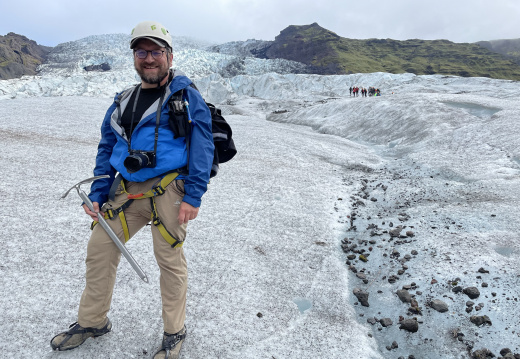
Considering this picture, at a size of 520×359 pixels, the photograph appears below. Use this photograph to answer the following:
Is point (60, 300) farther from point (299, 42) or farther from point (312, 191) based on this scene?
point (299, 42)

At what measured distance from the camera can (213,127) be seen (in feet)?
14.4

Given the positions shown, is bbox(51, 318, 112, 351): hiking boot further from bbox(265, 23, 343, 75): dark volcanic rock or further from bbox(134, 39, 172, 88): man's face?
bbox(265, 23, 343, 75): dark volcanic rock

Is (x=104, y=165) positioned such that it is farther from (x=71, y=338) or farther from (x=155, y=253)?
(x=71, y=338)

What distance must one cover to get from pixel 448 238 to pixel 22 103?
2792cm

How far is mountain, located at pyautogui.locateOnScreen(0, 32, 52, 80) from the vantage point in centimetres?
11231

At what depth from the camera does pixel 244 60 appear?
107188 mm

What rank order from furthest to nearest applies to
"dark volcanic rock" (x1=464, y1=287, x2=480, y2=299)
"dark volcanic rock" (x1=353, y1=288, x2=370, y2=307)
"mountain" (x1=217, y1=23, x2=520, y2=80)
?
"mountain" (x1=217, y1=23, x2=520, y2=80) < "dark volcanic rock" (x1=353, y1=288, x2=370, y2=307) < "dark volcanic rock" (x1=464, y1=287, x2=480, y2=299)

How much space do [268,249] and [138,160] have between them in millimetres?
5091

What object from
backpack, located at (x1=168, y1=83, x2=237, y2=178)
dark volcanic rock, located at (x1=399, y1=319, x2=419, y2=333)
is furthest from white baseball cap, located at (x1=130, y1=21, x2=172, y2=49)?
dark volcanic rock, located at (x1=399, y1=319, x2=419, y2=333)

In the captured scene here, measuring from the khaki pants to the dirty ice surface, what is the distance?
2.59 ft

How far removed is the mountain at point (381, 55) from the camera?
132 metres

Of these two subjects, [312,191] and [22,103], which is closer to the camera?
[312,191]

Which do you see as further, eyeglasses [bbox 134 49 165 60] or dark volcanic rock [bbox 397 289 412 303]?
dark volcanic rock [bbox 397 289 412 303]

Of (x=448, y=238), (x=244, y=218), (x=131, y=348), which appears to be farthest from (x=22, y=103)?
(x=448, y=238)
